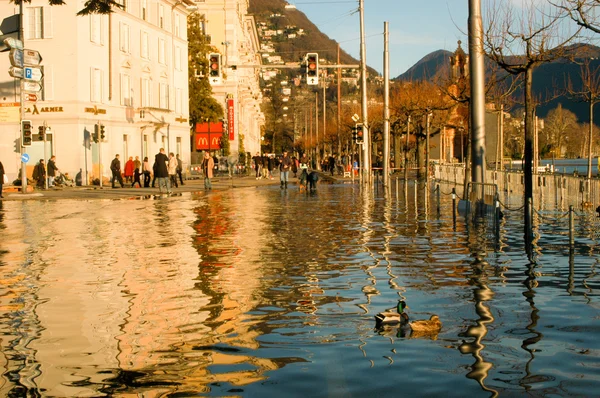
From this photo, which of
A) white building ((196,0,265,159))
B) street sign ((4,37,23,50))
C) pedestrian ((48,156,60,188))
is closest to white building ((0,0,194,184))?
pedestrian ((48,156,60,188))

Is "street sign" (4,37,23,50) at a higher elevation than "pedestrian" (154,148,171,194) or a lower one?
higher

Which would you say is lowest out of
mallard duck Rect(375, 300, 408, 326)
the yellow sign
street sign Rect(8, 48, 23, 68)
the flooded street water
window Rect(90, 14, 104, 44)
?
the flooded street water

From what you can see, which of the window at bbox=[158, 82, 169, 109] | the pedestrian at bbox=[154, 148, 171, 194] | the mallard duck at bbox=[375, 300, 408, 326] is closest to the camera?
the mallard duck at bbox=[375, 300, 408, 326]

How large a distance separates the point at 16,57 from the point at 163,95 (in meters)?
29.2

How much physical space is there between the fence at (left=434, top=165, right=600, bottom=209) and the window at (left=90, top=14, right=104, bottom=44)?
25162 mm

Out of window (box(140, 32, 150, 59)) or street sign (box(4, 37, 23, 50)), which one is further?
window (box(140, 32, 150, 59))

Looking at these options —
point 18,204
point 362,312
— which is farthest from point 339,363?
point 18,204

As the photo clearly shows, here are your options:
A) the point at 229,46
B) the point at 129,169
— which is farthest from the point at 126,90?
the point at 229,46

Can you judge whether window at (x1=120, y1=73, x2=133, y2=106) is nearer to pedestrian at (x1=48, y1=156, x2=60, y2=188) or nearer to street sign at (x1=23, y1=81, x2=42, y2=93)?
pedestrian at (x1=48, y1=156, x2=60, y2=188)

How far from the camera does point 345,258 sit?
15547 mm

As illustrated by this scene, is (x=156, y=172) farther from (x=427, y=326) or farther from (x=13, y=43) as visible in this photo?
(x=427, y=326)

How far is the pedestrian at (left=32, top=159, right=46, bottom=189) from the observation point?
168ft

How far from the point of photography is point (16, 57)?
4241 cm

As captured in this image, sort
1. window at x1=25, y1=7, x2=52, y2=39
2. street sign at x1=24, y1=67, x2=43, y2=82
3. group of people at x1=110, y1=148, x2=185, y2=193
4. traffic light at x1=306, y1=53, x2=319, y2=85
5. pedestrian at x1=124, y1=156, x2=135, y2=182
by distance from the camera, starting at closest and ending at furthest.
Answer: traffic light at x1=306, y1=53, x2=319, y2=85 < group of people at x1=110, y1=148, x2=185, y2=193 < street sign at x1=24, y1=67, x2=43, y2=82 < window at x1=25, y1=7, x2=52, y2=39 < pedestrian at x1=124, y1=156, x2=135, y2=182
